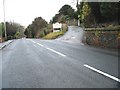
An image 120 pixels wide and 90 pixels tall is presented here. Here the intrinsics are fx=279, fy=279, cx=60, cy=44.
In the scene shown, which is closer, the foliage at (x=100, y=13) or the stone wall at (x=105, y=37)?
the stone wall at (x=105, y=37)

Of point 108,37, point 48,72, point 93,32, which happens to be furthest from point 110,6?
point 48,72

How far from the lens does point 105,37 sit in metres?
22.6

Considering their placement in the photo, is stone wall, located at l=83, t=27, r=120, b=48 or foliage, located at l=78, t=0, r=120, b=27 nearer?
stone wall, located at l=83, t=27, r=120, b=48

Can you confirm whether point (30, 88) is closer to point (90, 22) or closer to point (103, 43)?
point (103, 43)

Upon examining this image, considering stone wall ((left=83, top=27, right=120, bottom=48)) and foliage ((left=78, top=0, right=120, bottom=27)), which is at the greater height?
foliage ((left=78, top=0, right=120, bottom=27))

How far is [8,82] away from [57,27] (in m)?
83.9

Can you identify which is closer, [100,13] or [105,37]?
[105,37]

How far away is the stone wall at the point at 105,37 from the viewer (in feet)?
67.7

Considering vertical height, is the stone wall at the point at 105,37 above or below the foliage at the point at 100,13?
below

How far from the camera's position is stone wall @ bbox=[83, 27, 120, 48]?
2065 centimetres

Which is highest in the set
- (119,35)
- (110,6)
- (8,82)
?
(110,6)

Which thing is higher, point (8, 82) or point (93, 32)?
point (93, 32)

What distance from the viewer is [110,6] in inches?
874

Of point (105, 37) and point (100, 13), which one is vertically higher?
point (100, 13)
